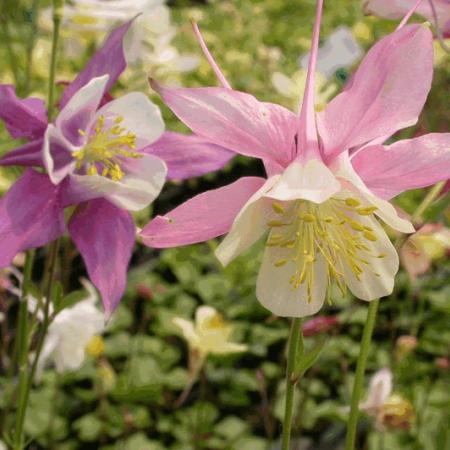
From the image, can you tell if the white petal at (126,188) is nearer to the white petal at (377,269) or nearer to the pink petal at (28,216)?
the pink petal at (28,216)

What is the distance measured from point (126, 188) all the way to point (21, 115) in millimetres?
89

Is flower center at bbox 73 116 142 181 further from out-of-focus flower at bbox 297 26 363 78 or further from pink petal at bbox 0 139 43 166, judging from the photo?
out-of-focus flower at bbox 297 26 363 78

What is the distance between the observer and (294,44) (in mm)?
3529

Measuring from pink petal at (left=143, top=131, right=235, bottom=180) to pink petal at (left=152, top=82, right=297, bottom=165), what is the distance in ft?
0.39

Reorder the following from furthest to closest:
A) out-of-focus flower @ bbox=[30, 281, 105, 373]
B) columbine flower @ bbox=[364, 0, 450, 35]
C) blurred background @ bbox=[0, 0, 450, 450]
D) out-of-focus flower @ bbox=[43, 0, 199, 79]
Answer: blurred background @ bbox=[0, 0, 450, 450] → out-of-focus flower @ bbox=[30, 281, 105, 373] → out-of-focus flower @ bbox=[43, 0, 199, 79] → columbine flower @ bbox=[364, 0, 450, 35]

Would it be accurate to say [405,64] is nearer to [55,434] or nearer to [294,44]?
[55,434]

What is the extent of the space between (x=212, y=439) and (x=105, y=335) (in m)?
0.45

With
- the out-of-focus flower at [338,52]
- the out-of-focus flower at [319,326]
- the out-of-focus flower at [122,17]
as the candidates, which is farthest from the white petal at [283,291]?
the out-of-focus flower at [338,52]

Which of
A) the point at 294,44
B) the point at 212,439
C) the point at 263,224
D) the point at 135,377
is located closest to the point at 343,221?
the point at 263,224

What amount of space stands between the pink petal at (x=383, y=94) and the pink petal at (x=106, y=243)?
0.16 meters

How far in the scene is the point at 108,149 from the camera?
1.76 feet

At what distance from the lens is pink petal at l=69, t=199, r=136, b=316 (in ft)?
1.68

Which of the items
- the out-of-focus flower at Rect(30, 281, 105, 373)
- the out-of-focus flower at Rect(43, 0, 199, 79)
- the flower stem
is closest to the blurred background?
the out-of-focus flower at Rect(30, 281, 105, 373)

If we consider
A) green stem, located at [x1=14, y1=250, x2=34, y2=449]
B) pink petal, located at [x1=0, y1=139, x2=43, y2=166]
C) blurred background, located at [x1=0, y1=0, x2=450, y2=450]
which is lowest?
blurred background, located at [x1=0, y1=0, x2=450, y2=450]
